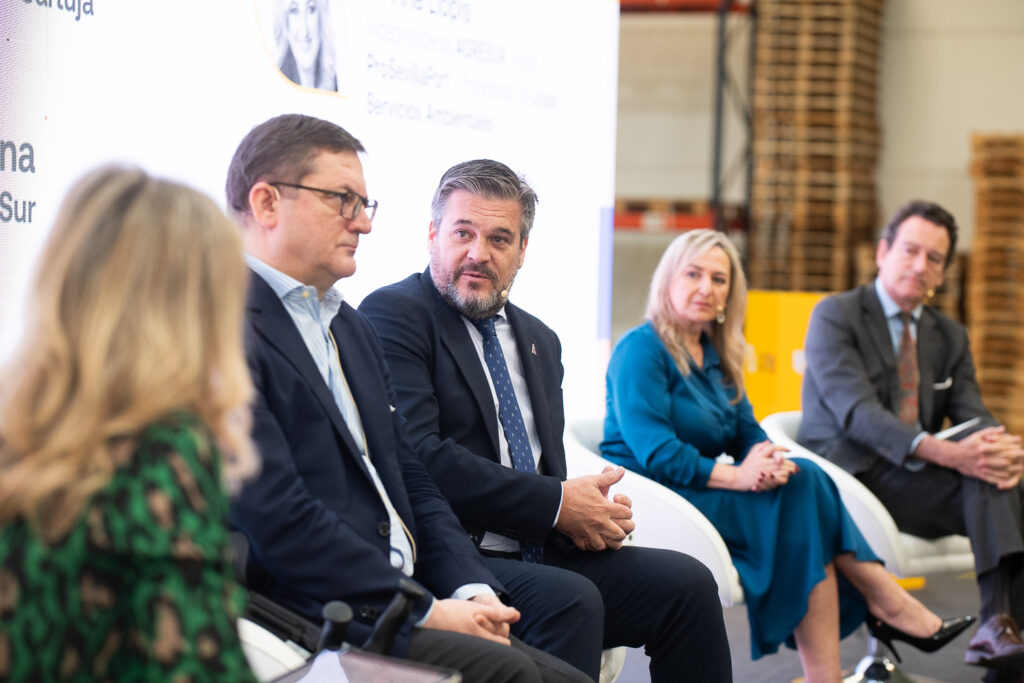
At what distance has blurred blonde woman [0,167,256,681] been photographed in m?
1.04

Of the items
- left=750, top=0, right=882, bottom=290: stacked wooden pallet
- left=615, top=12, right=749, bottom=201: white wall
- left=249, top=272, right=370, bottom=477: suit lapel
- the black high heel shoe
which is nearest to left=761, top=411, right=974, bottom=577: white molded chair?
the black high heel shoe

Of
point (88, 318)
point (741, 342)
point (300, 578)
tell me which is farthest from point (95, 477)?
point (741, 342)

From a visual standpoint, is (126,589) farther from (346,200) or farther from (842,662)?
(842,662)

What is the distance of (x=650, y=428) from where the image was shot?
3074 millimetres

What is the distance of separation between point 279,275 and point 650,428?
141 centimetres

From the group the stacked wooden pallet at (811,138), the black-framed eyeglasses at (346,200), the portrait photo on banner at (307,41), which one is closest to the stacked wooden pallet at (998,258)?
the stacked wooden pallet at (811,138)

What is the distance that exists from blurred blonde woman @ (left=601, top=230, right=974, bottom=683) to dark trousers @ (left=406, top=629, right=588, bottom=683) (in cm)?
131

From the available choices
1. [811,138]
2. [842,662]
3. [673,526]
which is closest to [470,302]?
[673,526]

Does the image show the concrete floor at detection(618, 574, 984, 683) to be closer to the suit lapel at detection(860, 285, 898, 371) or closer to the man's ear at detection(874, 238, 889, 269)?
the suit lapel at detection(860, 285, 898, 371)

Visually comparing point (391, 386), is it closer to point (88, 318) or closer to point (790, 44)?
point (88, 318)

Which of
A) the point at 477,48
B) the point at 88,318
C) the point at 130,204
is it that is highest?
the point at 477,48

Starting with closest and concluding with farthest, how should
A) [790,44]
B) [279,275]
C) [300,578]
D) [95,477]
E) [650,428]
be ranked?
[95,477]
[300,578]
[279,275]
[650,428]
[790,44]

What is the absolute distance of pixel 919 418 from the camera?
3832mm

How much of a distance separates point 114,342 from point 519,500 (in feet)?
4.63
